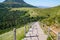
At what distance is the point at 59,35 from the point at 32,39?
415cm

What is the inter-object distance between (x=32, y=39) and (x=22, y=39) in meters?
0.58

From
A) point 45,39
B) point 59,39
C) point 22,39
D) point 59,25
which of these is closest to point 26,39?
point 22,39

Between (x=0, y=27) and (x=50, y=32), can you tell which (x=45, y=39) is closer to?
(x=50, y=32)

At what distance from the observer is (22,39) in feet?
37.5

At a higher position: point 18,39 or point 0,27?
point 18,39

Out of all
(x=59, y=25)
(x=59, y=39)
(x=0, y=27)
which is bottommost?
(x=0, y=27)

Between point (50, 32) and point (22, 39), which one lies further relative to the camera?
point (50, 32)

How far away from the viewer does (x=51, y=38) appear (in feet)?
36.6

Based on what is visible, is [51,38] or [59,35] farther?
[51,38]

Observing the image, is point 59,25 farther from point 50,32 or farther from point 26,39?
point 26,39

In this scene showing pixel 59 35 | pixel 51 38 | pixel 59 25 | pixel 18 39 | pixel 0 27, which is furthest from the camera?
pixel 0 27

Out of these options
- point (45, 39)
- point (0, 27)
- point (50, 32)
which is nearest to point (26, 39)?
point (45, 39)

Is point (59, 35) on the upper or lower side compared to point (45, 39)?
upper

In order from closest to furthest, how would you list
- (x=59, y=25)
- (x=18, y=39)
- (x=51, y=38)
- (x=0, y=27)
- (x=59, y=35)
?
(x=59, y=35) < (x=51, y=38) < (x=18, y=39) < (x=59, y=25) < (x=0, y=27)
